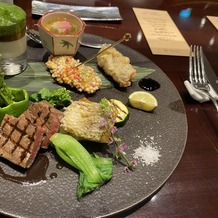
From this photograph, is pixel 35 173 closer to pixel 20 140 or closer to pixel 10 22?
pixel 20 140

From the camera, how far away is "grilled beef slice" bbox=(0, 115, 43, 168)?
1436 millimetres

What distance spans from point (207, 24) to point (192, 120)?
1759mm

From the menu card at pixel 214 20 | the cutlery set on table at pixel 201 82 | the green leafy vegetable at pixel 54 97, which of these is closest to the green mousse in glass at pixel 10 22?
the green leafy vegetable at pixel 54 97

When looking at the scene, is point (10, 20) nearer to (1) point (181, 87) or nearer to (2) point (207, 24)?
(1) point (181, 87)

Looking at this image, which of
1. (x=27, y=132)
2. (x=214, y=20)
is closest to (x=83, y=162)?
(x=27, y=132)

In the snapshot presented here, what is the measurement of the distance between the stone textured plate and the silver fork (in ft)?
0.82

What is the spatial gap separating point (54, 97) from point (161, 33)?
5.13ft

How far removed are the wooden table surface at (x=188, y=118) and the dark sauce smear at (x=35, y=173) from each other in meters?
0.45

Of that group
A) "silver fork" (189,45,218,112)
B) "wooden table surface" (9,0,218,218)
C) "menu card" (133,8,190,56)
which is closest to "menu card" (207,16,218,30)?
"wooden table surface" (9,0,218,218)

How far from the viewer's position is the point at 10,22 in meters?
1.76

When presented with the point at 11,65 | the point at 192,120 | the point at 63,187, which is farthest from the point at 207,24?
the point at 63,187

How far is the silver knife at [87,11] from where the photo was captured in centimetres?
285

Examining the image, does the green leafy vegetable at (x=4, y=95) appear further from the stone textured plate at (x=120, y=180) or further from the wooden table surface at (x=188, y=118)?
the wooden table surface at (x=188, y=118)

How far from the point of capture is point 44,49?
230cm
